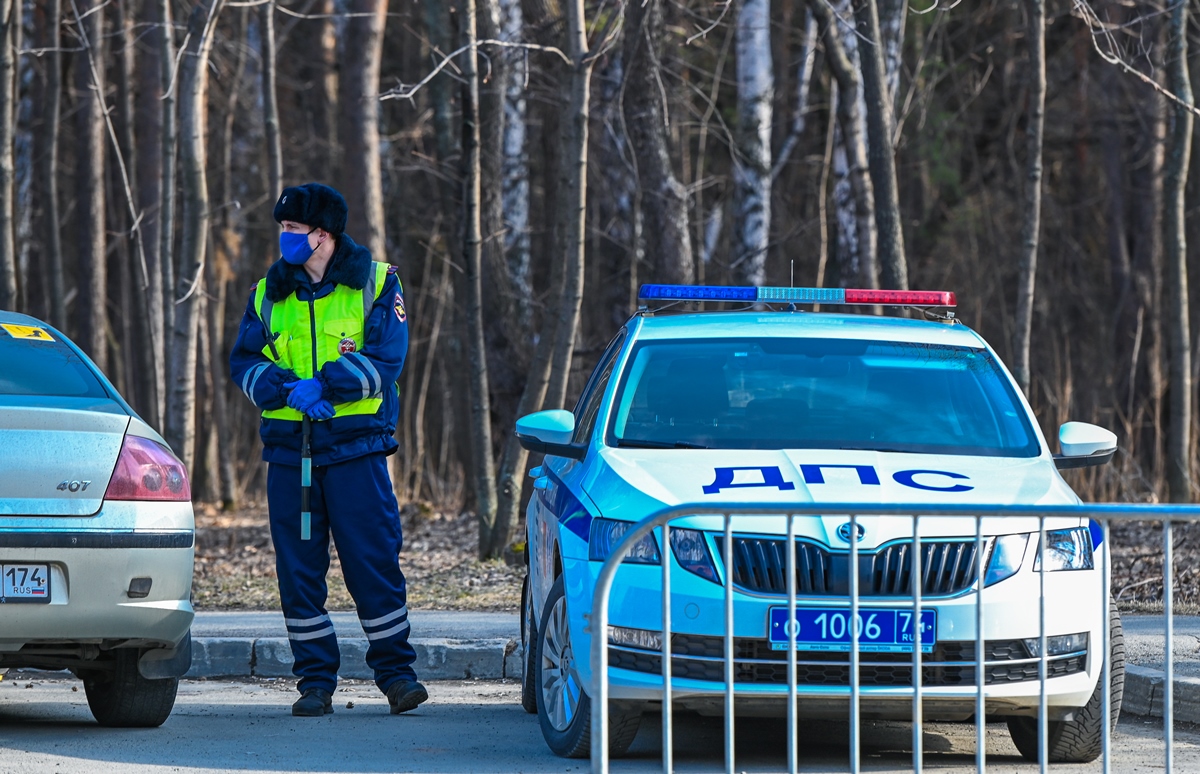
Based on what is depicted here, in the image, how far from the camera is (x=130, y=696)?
20.1 feet

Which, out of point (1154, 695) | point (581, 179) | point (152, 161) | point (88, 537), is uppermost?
point (152, 161)

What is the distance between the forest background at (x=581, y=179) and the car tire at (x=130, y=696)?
5.36 m

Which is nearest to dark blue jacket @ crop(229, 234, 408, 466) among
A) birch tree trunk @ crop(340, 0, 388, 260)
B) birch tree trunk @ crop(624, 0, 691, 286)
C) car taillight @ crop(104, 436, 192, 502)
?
car taillight @ crop(104, 436, 192, 502)

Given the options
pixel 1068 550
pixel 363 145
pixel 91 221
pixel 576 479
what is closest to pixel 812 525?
pixel 1068 550

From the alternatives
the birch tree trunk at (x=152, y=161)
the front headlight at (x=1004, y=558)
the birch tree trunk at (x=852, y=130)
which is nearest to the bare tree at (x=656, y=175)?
the birch tree trunk at (x=852, y=130)

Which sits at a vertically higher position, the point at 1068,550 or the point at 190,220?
the point at 190,220

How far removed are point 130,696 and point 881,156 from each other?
24.1ft

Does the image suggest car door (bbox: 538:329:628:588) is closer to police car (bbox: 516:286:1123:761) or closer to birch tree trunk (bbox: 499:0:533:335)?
police car (bbox: 516:286:1123:761)

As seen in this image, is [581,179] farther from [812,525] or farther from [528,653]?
[812,525]

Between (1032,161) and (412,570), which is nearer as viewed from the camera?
(412,570)

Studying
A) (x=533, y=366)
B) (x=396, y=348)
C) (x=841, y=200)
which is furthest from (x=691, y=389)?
(x=841, y=200)

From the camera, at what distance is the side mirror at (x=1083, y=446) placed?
18.6 feet

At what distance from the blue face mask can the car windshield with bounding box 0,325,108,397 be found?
914mm

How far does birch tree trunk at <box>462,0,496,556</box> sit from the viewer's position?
11234mm
